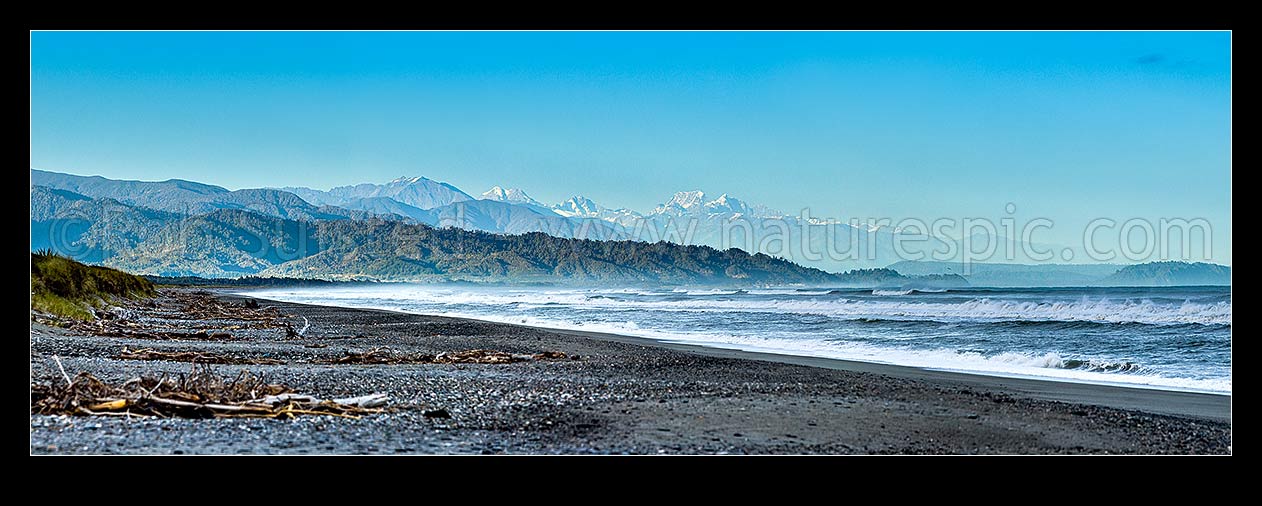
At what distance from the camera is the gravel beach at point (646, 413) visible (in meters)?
6.24

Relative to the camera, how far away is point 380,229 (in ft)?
232

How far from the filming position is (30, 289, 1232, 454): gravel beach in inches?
246

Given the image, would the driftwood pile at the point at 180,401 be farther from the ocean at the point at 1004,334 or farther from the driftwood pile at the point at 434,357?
the ocean at the point at 1004,334

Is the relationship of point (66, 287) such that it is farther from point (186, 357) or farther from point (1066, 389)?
point (1066, 389)

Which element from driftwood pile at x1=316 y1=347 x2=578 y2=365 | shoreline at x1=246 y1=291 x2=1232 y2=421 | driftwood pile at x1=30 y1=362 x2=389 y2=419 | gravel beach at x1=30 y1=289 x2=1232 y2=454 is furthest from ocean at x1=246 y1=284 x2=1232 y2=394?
driftwood pile at x1=30 y1=362 x2=389 y2=419

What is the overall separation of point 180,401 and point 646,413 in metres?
3.94

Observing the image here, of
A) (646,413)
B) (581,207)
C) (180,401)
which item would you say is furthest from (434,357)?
(581,207)

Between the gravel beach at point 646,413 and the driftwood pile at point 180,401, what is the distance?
0.13 metres

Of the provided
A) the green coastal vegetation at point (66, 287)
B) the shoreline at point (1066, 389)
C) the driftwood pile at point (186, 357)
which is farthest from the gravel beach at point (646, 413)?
the green coastal vegetation at point (66, 287)

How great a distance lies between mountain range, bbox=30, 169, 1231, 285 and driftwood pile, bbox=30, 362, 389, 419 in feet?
5.59

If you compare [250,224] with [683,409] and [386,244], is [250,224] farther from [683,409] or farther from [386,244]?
[683,409]

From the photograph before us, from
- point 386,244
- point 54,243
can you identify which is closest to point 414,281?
point 386,244

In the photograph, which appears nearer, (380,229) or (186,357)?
(186,357)
